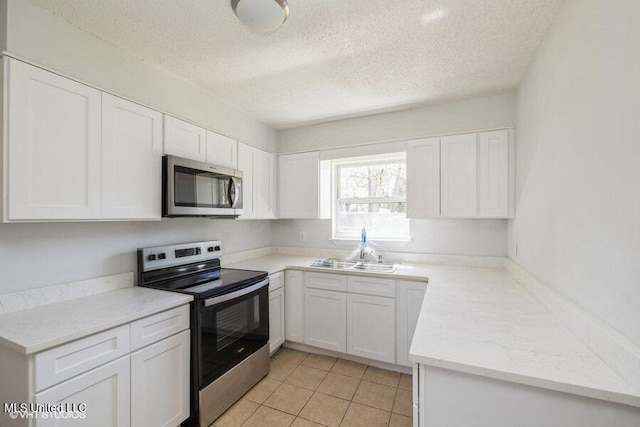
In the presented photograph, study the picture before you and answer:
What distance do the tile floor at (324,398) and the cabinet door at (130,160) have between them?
59.3 inches

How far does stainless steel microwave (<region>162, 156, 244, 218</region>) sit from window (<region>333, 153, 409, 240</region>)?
128cm

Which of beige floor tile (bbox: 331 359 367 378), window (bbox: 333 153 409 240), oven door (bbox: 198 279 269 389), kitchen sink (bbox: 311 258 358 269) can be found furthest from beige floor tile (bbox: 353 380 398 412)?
window (bbox: 333 153 409 240)

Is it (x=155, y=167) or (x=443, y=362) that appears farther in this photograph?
(x=155, y=167)

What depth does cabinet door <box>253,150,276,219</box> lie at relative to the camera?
117 inches

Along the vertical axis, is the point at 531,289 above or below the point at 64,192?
below

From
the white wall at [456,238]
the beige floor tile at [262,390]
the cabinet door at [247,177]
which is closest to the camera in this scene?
the beige floor tile at [262,390]

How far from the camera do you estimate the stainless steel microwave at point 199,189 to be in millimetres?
1930

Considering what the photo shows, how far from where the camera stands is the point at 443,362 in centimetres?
99

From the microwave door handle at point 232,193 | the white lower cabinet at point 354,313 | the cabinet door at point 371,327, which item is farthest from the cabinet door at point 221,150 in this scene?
the cabinet door at point 371,327

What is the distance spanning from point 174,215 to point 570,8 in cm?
246

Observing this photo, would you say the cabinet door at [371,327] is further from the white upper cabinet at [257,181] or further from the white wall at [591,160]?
the white upper cabinet at [257,181]

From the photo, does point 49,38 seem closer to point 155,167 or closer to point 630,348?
point 155,167

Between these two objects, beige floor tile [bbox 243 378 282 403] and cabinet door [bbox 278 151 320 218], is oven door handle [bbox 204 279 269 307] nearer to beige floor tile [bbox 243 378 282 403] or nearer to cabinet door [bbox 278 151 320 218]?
beige floor tile [bbox 243 378 282 403]

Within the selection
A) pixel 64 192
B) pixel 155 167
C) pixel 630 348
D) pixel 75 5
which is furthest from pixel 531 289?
pixel 75 5
